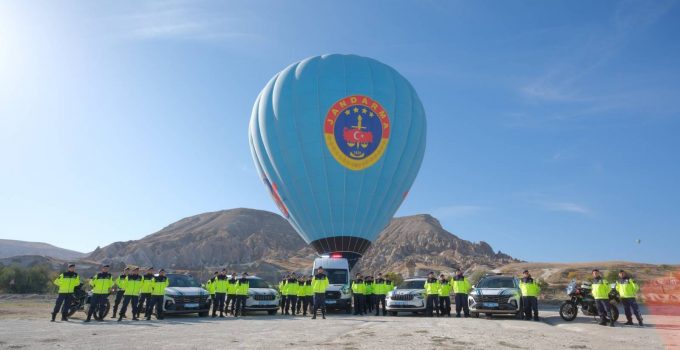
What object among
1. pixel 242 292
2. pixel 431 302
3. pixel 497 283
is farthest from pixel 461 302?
pixel 242 292

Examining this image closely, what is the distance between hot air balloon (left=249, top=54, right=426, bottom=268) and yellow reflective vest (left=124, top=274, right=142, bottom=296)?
13.4 meters

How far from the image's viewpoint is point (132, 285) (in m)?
17.5

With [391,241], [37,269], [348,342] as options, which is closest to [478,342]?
[348,342]

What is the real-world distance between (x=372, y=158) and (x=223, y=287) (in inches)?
496

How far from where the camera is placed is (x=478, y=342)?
10.1 m

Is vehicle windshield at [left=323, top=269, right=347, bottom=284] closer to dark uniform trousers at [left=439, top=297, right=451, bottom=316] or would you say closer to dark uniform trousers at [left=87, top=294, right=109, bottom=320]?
dark uniform trousers at [left=439, top=297, right=451, bottom=316]

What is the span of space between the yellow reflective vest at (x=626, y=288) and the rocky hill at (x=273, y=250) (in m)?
51.2

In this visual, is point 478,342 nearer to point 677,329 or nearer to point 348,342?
point 348,342

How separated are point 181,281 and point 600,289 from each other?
1425 cm

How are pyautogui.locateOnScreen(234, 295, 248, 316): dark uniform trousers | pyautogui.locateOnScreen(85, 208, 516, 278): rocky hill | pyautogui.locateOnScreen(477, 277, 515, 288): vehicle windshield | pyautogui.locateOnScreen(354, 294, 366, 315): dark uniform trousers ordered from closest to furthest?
pyautogui.locateOnScreen(477, 277, 515, 288): vehicle windshield, pyautogui.locateOnScreen(234, 295, 248, 316): dark uniform trousers, pyautogui.locateOnScreen(354, 294, 366, 315): dark uniform trousers, pyautogui.locateOnScreen(85, 208, 516, 278): rocky hill

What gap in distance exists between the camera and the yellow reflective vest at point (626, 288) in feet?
49.1

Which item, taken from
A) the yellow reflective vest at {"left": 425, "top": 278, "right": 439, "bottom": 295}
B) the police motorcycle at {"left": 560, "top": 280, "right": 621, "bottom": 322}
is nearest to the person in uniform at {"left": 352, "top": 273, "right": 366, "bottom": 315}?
the yellow reflective vest at {"left": 425, "top": 278, "right": 439, "bottom": 295}

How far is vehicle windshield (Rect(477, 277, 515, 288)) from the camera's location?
18.2 metres

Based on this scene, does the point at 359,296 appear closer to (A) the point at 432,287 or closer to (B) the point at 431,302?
(B) the point at 431,302
